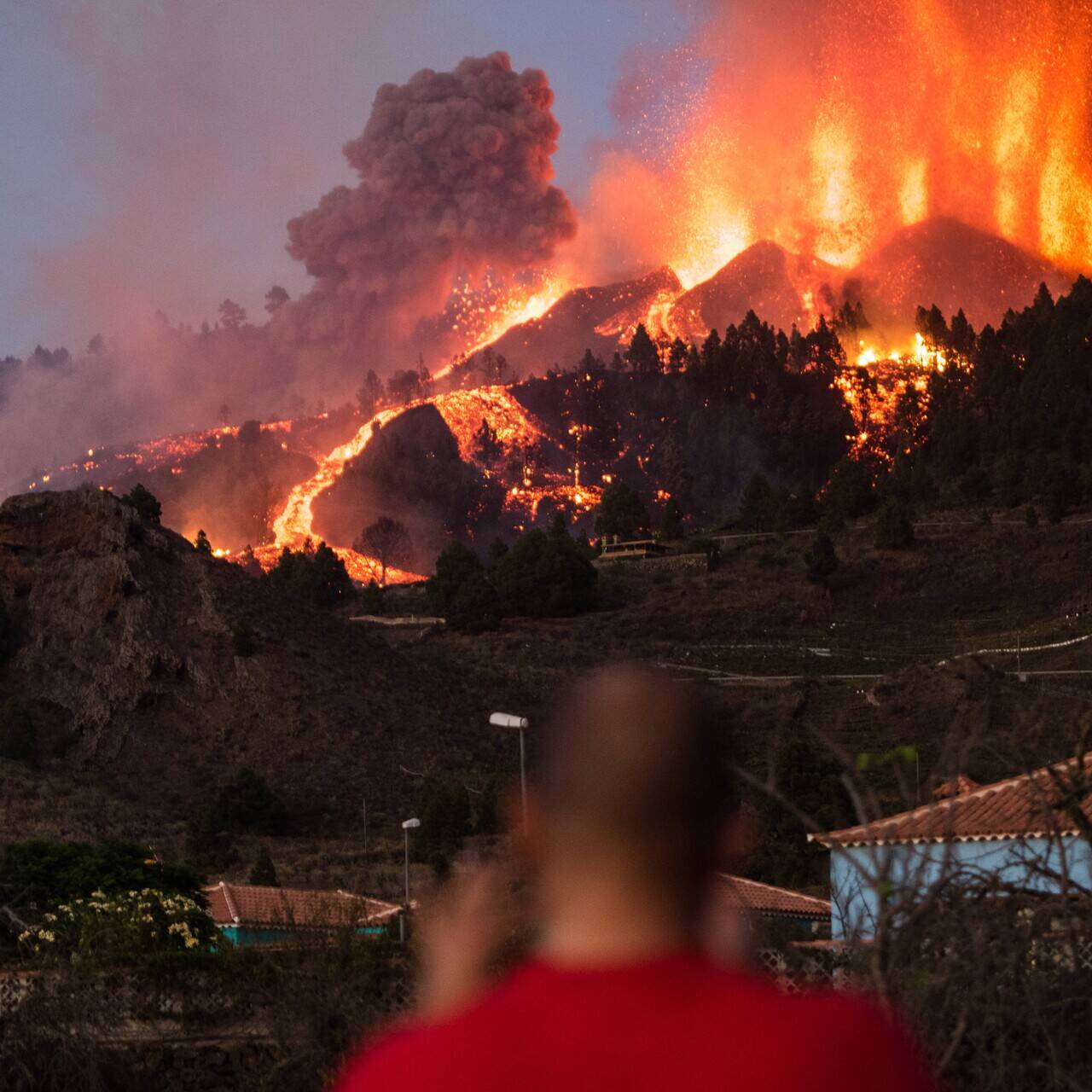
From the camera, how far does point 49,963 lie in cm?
1310

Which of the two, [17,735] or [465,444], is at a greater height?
[465,444]

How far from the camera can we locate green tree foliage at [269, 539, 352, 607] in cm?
9056

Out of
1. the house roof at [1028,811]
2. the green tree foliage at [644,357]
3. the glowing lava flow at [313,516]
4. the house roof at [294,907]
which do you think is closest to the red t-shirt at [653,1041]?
the house roof at [1028,811]

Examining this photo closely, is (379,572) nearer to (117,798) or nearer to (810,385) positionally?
(810,385)

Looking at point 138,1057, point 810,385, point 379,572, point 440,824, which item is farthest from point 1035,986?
point 810,385

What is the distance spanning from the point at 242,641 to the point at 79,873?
31203 mm

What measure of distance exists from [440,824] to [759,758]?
13.1m

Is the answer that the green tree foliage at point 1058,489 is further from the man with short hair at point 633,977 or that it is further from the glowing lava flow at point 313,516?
the man with short hair at point 633,977

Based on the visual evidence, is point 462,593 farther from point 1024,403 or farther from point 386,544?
point 386,544

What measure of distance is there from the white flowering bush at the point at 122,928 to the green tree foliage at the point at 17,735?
32.3 meters

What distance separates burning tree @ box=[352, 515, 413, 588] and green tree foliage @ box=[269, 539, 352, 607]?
31.9 metres

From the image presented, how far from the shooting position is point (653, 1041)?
6.90 ft

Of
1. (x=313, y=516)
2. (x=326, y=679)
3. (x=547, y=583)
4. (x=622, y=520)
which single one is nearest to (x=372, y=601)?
(x=547, y=583)

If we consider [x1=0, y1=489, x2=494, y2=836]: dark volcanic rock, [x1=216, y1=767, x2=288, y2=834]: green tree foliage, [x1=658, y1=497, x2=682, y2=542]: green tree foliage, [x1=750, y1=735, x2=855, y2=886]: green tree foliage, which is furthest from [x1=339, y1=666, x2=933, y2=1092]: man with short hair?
[x1=658, y1=497, x2=682, y2=542]: green tree foliage
